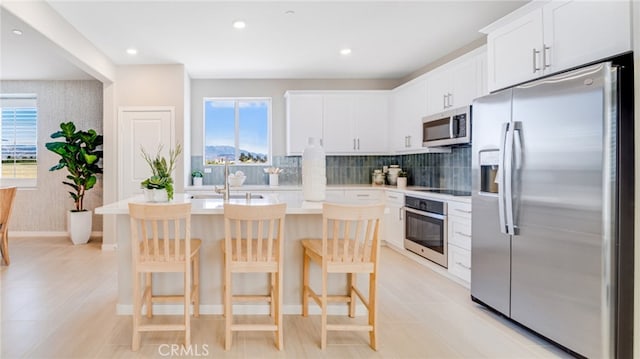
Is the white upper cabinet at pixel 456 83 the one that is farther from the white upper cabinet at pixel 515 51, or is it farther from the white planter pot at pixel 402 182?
the white planter pot at pixel 402 182

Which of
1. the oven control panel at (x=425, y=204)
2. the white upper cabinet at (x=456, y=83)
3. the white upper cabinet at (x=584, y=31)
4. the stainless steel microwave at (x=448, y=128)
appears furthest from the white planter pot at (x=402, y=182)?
the white upper cabinet at (x=584, y=31)


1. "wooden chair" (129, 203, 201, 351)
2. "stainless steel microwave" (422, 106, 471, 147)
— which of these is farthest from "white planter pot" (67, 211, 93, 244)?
"stainless steel microwave" (422, 106, 471, 147)

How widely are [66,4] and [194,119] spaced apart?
106 inches

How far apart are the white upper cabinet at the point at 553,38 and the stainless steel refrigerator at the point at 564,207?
0.50 ft

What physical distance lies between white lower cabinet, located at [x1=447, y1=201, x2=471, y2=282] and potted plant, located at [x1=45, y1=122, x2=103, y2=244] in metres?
5.13

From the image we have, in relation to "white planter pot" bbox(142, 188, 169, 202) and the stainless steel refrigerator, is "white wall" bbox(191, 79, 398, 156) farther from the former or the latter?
the stainless steel refrigerator

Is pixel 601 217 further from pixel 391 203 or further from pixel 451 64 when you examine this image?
pixel 391 203

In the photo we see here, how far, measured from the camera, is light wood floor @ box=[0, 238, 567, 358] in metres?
2.43

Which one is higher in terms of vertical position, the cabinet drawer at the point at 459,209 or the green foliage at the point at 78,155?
the green foliage at the point at 78,155

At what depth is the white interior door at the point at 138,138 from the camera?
5.38m

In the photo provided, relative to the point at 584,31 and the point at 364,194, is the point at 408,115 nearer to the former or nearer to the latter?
the point at 364,194

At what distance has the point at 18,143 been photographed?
640 cm

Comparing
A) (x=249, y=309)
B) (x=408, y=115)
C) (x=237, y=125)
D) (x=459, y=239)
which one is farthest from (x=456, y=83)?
(x=237, y=125)

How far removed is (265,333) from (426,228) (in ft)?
7.90
